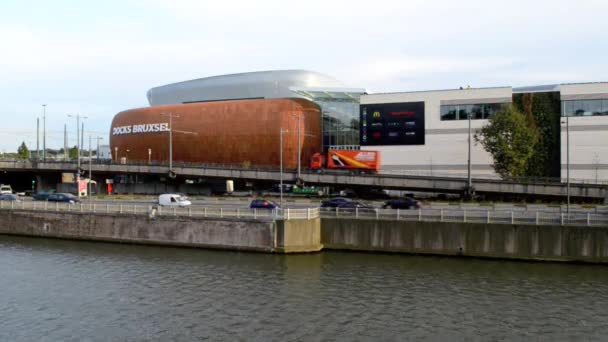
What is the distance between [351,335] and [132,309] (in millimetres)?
11409

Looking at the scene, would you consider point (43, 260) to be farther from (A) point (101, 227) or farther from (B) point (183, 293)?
(B) point (183, 293)

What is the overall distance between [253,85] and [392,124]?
1626 inches

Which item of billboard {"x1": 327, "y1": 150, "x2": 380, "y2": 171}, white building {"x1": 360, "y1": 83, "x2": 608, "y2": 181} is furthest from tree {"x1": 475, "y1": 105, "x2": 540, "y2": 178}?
billboard {"x1": 327, "y1": 150, "x2": 380, "y2": 171}

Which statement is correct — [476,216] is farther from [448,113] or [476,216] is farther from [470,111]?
[448,113]

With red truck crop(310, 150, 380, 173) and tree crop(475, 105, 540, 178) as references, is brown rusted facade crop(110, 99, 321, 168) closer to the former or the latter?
red truck crop(310, 150, 380, 173)

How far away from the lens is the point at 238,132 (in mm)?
101000

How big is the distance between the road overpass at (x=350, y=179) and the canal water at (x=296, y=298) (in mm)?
30147

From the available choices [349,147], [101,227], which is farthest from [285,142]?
[101,227]

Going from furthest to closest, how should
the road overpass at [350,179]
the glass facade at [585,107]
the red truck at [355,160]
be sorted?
the red truck at [355,160], the glass facade at [585,107], the road overpass at [350,179]

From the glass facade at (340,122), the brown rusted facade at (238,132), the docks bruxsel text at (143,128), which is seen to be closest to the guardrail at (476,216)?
the glass facade at (340,122)

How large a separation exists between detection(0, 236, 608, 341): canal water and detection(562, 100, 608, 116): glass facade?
49192 millimetres

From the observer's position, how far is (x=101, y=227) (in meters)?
48.4

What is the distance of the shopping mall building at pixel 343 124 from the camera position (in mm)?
78500

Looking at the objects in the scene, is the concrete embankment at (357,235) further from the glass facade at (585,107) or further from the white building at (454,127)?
the glass facade at (585,107)
